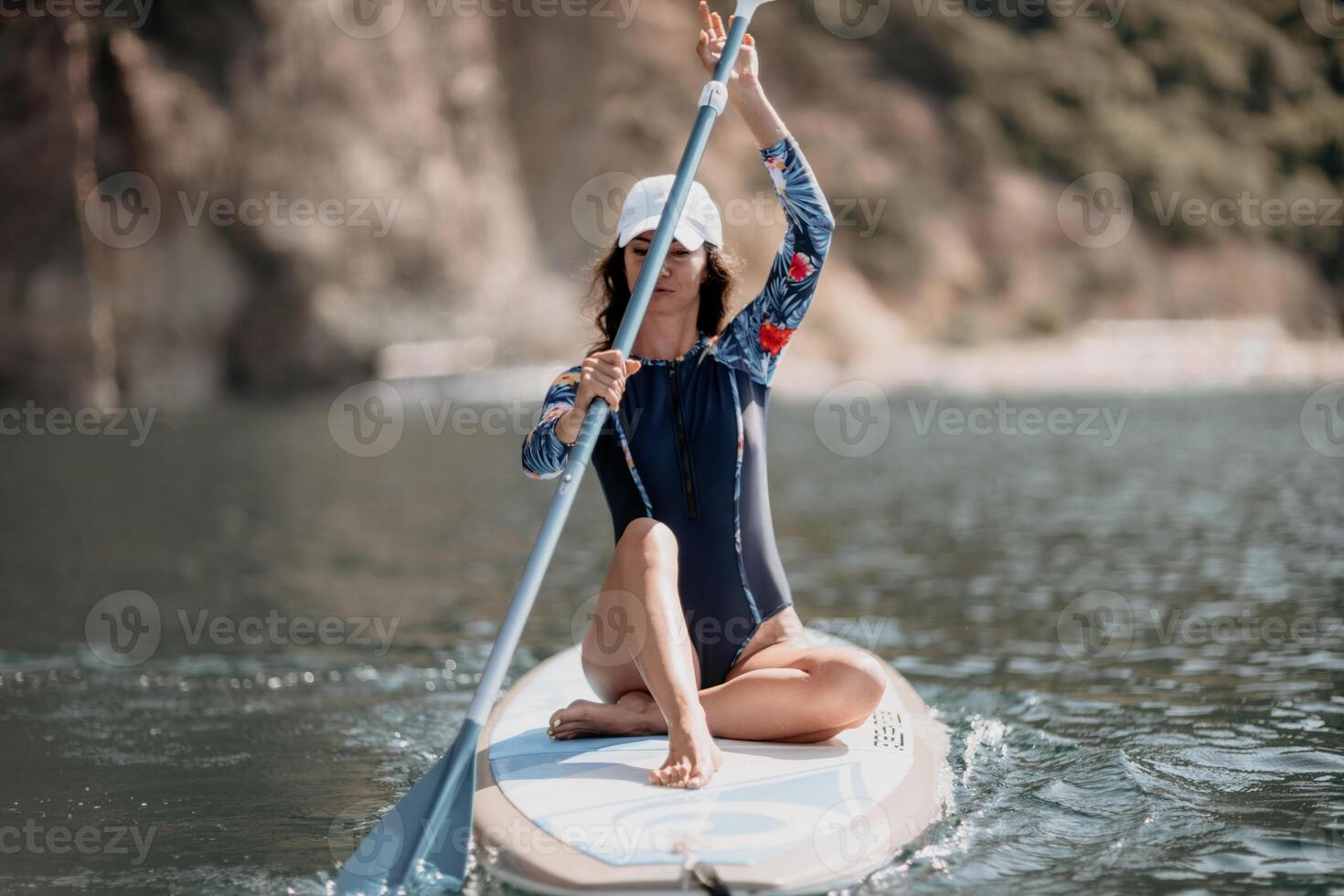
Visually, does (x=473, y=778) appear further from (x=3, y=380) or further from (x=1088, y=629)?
(x=3, y=380)

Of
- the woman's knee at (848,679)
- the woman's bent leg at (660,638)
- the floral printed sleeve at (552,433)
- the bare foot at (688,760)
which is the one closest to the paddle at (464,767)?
the floral printed sleeve at (552,433)

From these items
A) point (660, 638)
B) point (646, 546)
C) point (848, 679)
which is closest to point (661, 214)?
point (646, 546)

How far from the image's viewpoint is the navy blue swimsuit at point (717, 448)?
3613mm

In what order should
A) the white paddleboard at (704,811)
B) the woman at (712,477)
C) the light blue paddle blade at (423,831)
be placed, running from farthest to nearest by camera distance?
1. the woman at (712,477)
2. the light blue paddle blade at (423,831)
3. the white paddleboard at (704,811)

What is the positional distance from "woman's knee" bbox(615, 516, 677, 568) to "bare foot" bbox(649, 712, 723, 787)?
0.42 m

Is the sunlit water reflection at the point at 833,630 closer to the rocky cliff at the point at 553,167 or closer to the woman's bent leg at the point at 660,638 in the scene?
the woman's bent leg at the point at 660,638

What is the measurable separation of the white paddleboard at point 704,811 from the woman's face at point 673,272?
4.04ft

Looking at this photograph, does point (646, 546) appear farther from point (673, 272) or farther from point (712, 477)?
point (673, 272)

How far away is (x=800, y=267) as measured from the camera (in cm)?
365

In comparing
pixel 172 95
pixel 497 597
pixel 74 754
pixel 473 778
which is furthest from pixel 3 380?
pixel 473 778

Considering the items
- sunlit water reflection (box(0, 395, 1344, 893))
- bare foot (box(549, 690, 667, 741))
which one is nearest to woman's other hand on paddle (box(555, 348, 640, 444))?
bare foot (box(549, 690, 667, 741))

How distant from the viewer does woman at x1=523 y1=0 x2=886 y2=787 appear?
352 cm

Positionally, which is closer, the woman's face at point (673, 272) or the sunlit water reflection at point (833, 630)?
the sunlit water reflection at point (833, 630)

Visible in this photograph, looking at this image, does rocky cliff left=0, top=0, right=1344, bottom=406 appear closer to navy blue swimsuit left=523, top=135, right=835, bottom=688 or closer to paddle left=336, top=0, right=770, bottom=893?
navy blue swimsuit left=523, top=135, right=835, bottom=688
